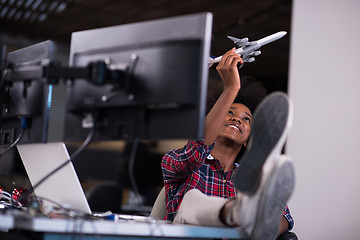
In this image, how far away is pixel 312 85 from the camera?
127 inches

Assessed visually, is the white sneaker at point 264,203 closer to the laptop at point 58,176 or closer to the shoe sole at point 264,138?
the shoe sole at point 264,138

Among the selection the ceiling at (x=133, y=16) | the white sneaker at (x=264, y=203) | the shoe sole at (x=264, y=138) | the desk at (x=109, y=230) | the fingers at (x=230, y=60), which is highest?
the ceiling at (x=133, y=16)

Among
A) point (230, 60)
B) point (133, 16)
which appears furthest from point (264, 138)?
point (133, 16)

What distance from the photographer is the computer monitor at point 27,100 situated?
1.29 m

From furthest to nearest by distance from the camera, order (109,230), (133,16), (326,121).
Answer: (133,16)
(326,121)
(109,230)

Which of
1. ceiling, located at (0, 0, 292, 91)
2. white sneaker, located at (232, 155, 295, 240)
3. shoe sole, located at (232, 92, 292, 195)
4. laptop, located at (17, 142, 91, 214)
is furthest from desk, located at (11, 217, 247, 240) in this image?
ceiling, located at (0, 0, 292, 91)

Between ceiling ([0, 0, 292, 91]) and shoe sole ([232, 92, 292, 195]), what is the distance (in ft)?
7.95

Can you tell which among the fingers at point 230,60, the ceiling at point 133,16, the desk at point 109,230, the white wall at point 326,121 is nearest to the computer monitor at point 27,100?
the desk at point 109,230

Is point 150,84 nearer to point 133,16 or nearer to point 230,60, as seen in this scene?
point 230,60

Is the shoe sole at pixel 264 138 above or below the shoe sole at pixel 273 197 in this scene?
above

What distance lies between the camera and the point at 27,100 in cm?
135

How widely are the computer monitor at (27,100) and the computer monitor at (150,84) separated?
86 millimetres

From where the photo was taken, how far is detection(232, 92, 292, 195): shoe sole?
131 centimetres

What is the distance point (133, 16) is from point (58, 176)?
4.10 metres
